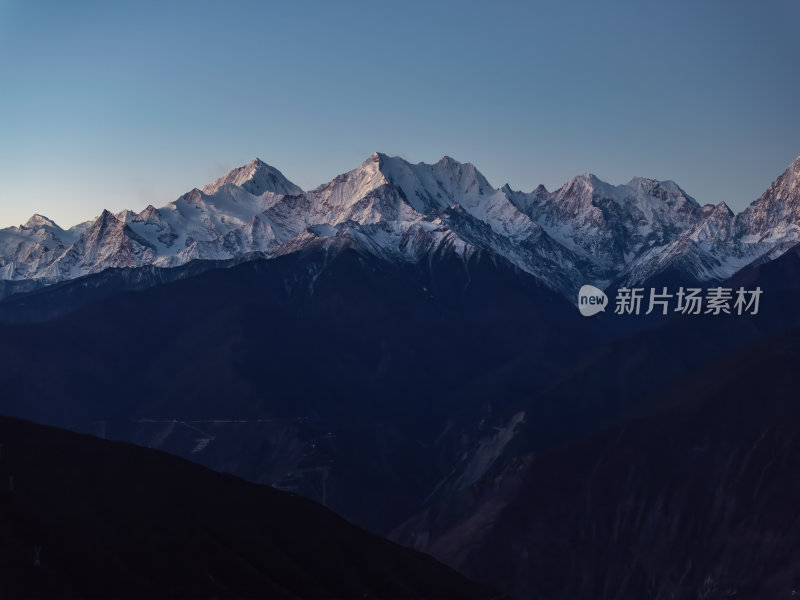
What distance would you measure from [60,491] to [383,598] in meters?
46.8

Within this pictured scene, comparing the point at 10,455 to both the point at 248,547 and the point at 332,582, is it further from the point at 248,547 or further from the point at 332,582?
the point at 332,582

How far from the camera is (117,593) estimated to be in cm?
16825

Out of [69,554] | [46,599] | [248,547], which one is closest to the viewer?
[46,599]

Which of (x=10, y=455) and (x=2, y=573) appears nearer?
(x=2, y=573)

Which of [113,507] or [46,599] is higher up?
[113,507]

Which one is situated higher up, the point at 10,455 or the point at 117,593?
the point at 10,455

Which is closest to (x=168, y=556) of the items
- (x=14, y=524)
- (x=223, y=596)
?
(x=223, y=596)

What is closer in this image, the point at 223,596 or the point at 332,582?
the point at 223,596

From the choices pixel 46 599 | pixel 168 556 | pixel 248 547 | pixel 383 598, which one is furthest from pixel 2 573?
pixel 383 598

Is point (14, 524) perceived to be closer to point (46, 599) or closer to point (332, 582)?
point (46, 599)

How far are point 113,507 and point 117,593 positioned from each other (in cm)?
2525

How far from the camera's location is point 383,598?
197750 millimetres

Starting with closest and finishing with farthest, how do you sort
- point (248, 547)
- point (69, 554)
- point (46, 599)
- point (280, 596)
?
point (46, 599), point (69, 554), point (280, 596), point (248, 547)

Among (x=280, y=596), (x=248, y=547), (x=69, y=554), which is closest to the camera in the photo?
(x=69, y=554)
